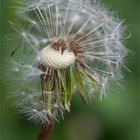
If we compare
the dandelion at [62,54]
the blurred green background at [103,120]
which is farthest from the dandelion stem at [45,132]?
the blurred green background at [103,120]

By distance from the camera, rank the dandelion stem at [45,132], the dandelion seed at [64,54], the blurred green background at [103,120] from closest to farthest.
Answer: the dandelion stem at [45,132] < the dandelion seed at [64,54] < the blurred green background at [103,120]

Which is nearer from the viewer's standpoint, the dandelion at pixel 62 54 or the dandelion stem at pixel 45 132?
the dandelion stem at pixel 45 132

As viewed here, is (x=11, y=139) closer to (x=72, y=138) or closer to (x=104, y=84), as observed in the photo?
Answer: (x=72, y=138)

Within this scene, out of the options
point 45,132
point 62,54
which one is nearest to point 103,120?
point 62,54

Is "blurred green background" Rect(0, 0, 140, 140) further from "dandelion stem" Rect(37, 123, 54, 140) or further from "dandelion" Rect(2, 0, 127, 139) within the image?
"dandelion stem" Rect(37, 123, 54, 140)

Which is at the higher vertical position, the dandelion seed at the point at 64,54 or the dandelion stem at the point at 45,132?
the dandelion seed at the point at 64,54

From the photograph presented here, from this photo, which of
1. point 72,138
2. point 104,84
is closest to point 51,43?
point 104,84

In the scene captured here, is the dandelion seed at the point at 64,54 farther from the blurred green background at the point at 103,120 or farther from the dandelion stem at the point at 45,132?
the blurred green background at the point at 103,120

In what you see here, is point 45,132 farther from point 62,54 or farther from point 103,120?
point 103,120
